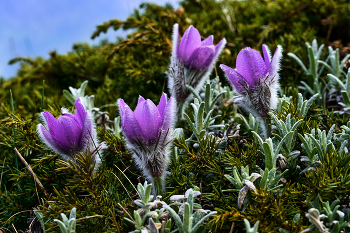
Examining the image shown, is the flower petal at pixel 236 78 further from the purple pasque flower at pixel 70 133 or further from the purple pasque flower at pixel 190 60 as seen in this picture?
the purple pasque flower at pixel 70 133

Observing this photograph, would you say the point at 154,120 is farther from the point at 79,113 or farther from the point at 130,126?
the point at 79,113

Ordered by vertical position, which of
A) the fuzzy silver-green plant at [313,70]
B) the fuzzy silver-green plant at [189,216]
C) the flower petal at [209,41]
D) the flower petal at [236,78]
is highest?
the flower petal at [209,41]

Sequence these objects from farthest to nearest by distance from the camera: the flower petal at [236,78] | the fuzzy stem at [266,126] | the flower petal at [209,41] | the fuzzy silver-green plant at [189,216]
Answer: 1. the flower petal at [209,41]
2. the fuzzy stem at [266,126]
3. the flower petal at [236,78]
4. the fuzzy silver-green plant at [189,216]

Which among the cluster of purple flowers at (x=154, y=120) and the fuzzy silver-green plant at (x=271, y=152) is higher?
the cluster of purple flowers at (x=154, y=120)

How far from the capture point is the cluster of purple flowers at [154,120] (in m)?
1.45

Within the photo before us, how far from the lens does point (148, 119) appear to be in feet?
4.72

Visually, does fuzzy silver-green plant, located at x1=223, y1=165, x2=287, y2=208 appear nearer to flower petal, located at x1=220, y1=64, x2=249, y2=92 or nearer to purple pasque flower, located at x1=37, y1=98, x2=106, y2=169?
→ flower petal, located at x1=220, y1=64, x2=249, y2=92

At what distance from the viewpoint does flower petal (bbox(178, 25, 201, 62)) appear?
1.83m

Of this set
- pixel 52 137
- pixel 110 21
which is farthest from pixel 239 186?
pixel 110 21

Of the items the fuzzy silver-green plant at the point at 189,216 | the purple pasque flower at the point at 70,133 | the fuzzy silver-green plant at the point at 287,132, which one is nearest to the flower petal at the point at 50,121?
the purple pasque flower at the point at 70,133

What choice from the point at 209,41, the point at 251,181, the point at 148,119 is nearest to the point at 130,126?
the point at 148,119

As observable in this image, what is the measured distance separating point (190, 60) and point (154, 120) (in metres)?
0.57

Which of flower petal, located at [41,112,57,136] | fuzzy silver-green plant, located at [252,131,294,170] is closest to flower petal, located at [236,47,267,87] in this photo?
fuzzy silver-green plant, located at [252,131,294,170]

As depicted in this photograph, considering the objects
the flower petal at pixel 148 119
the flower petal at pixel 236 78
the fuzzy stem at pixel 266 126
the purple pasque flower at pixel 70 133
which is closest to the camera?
the flower petal at pixel 148 119
